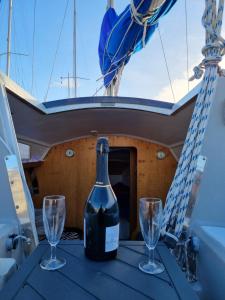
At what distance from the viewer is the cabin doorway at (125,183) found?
2.69 metres

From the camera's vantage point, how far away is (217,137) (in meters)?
1.04

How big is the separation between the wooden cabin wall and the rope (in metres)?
1.53

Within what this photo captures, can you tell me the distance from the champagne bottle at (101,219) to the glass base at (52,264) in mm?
64

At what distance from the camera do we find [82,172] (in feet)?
8.57

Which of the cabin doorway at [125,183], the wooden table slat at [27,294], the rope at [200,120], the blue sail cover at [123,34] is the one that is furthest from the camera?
the cabin doorway at [125,183]

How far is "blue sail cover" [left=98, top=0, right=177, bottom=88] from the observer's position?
63.9 inches

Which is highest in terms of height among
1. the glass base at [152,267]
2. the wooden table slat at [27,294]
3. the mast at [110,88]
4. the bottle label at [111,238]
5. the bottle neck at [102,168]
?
the mast at [110,88]

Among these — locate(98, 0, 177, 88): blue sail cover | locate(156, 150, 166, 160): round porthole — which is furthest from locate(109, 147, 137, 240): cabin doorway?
locate(98, 0, 177, 88): blue sail cover

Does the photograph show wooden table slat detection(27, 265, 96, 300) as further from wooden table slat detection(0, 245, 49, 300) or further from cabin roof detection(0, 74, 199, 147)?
cabin roof detection(0, 74, 199, 147)

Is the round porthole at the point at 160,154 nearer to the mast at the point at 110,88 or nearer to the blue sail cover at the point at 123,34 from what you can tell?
the mast at the point at 110,88

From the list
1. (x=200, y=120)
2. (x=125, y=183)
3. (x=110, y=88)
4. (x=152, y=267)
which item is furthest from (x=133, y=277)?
(x=125, y=183)

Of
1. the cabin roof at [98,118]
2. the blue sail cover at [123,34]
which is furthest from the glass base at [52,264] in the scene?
the blue sail cover at [123,34]

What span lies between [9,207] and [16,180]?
0.34 ft

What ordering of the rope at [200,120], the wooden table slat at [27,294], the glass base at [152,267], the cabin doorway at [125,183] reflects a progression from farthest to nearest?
1. the cabin doorway at [125,183]
2. the rope at [200,120]
3. the glass base at [152,267]
4. the wooden table slat at [27,294]
